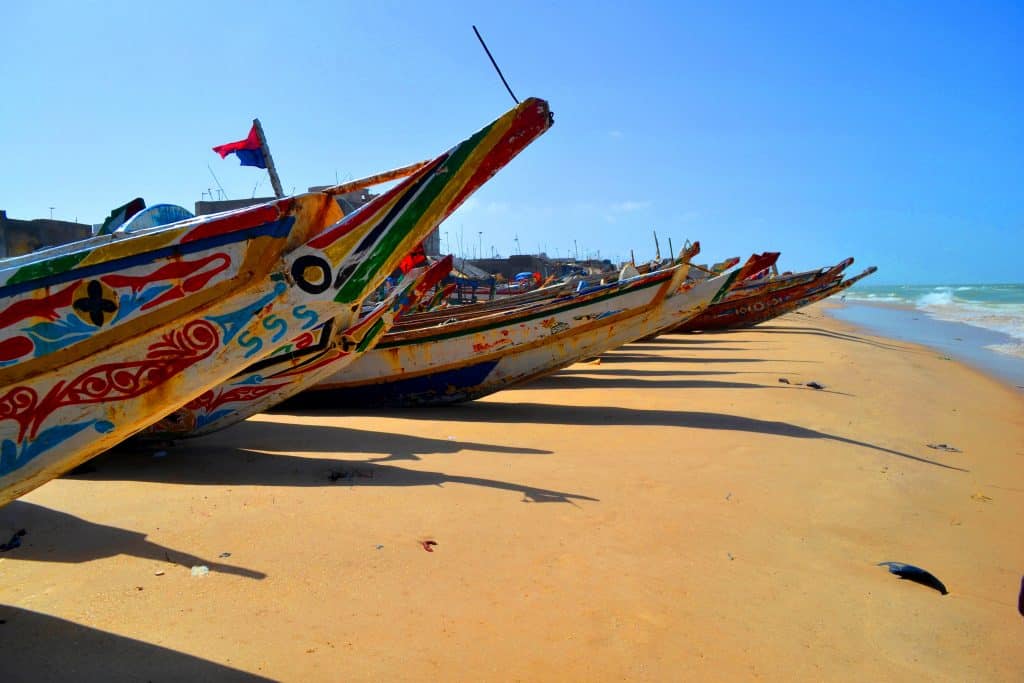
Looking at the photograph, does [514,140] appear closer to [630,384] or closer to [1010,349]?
[630,384]

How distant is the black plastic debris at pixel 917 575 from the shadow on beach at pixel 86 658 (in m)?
3.01

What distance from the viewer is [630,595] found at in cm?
306

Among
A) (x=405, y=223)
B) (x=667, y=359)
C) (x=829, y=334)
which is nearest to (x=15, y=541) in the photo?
(x=405, y=223)

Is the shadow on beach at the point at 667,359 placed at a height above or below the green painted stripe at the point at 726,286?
below

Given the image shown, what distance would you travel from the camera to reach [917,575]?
354cm

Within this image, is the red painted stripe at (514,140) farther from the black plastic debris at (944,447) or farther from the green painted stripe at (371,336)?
the black plastic debris at (944,447)

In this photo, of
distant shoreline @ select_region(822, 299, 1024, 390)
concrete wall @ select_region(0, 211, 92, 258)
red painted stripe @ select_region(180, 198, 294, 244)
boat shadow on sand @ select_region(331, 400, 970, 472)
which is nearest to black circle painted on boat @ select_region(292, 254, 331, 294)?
red painted stripe @ select_region(180, 198, 294, 244)

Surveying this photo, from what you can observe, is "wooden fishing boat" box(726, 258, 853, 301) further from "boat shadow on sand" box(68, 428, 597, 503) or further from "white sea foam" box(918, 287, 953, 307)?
"white sea foam" box(918, 287, 953, 307)

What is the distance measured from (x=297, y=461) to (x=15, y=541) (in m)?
1.97

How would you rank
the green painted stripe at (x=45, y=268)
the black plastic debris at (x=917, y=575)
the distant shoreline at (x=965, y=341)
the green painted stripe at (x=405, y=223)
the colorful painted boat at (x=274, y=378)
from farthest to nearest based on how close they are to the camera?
1. the distant shoreline at (x=965, y=341)
2. the colorful painted boat at (x=274, y=378)
3. the green painted stripe at (x=405, y=223)
4. the black plastic debris at (x=917, y=575)
5. the green painted stripe at (x=45, y=268)

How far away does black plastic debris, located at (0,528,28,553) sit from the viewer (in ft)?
10.8

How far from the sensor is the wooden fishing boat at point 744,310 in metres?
23.0

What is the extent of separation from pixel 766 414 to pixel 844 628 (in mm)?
5505

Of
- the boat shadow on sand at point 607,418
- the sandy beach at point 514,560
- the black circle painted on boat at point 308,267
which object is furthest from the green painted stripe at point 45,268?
the boat shadow on sand at point 607,418
